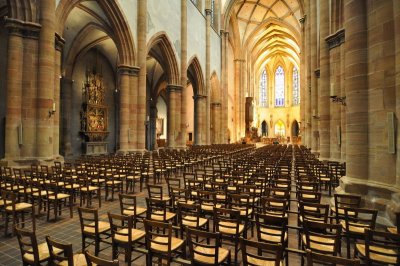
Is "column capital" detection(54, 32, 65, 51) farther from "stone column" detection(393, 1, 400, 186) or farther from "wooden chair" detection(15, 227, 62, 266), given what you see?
"stone column" detection(393, 1, 400, 186)

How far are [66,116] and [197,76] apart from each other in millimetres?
14805

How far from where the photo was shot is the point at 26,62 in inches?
468

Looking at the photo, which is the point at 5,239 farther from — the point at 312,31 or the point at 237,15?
the point at 237,15

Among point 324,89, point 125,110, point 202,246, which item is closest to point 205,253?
point 202,246

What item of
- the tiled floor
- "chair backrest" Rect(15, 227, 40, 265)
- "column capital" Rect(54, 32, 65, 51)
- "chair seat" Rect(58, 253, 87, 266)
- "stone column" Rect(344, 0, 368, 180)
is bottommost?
the tiled floor

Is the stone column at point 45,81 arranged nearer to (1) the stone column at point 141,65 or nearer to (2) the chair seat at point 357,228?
(1) the stone column at point 141,65

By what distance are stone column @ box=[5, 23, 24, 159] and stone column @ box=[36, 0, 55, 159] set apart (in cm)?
78

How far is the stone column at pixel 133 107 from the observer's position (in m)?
18.6

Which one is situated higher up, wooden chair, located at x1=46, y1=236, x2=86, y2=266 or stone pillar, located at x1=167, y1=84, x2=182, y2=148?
stone pillar, located at x1=167, y1=84, x2=182, y2=148

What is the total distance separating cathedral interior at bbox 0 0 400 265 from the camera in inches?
160

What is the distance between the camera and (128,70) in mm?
18391

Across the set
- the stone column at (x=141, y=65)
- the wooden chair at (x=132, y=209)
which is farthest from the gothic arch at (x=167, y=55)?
the wooden chair at (x=132, y=209)

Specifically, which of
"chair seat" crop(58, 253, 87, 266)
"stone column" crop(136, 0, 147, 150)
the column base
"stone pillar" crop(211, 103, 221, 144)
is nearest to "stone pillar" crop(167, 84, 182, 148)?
"stone column" crop(136, 0, 147, 150)

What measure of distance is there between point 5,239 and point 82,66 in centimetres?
2207
